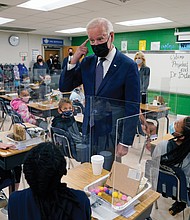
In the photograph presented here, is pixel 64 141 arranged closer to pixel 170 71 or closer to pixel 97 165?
pixel 97 165

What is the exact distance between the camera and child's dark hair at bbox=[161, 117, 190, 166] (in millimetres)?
2012

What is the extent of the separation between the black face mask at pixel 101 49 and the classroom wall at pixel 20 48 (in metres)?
8.39

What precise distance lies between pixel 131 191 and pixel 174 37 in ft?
21.4

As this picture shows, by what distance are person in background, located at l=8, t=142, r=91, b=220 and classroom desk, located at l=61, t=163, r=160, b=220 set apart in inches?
15.4

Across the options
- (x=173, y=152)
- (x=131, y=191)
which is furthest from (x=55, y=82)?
(x=131, y=191)

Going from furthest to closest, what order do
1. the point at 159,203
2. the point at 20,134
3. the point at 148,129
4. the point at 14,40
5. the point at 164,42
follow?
the point at 14,40 → the point at 164,42 → the point at 159,203 → the point at 20,134 → the point at 148,129

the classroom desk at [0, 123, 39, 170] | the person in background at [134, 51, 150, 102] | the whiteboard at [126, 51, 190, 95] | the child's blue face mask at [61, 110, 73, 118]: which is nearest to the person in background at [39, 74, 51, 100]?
the person in background at [134, 51, 150, 102]

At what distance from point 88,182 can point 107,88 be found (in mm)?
666

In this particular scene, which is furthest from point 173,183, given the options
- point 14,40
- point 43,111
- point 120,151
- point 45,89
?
point 14,40

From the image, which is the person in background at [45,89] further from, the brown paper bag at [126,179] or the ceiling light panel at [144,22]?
the brown paper bag at [126,179]

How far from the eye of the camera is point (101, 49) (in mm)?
1650

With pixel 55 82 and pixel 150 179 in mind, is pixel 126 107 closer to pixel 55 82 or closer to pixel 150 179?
pixel 150 179

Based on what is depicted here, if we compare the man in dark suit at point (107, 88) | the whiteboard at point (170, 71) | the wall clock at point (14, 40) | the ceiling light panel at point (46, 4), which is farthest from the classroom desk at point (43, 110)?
the wall clock at point (14, 40)

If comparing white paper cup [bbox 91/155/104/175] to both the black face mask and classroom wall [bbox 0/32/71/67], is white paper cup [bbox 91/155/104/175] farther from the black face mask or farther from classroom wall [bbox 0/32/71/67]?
classroom wall [bbox 0/32/71/67]
